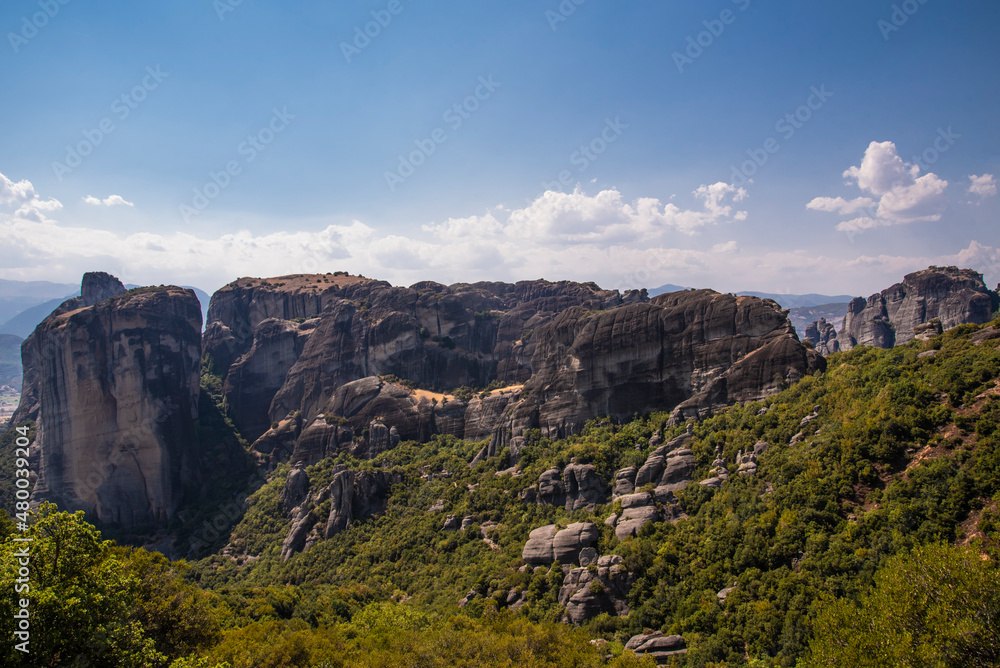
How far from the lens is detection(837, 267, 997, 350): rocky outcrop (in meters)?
114

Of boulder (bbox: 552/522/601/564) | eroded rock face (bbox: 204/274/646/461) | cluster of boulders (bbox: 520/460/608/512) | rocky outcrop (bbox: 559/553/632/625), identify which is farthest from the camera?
eroded rock face (bbox: 204/274/646/461)

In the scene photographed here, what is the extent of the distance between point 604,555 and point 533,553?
6.45 m

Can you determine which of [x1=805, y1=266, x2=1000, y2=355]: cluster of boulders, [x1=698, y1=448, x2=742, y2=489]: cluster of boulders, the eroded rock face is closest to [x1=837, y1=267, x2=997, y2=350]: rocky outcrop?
[x1=805, y1=266, x2=1000, y2=355]: cluster of boulders

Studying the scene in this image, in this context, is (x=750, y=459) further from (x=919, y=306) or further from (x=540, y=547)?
(x=919, y=306)

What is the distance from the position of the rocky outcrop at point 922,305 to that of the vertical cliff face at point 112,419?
134m

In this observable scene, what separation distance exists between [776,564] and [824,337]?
523ft

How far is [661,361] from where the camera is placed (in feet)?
191

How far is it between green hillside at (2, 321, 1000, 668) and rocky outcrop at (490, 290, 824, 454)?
3.37 metres

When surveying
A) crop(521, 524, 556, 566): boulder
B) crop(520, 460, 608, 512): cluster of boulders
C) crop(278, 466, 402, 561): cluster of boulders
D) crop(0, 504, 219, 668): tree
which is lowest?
crop(278, 466, 402, 561): cluster of boulders

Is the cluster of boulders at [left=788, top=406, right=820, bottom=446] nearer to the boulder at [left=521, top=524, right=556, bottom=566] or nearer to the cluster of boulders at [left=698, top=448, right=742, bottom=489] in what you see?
the cluster of boulders at [left=698, top=448, right=742, bottom=489]

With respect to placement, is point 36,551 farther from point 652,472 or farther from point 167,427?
point 167,427

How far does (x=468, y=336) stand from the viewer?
115688 mm

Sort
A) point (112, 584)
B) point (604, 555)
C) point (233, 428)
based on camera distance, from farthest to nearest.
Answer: point (233, 428), point (604, 555), point (112, 584)

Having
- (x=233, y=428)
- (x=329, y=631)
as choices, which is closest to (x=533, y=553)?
(x=329, y=631)
